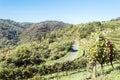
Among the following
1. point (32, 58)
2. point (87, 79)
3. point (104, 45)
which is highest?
point (104, 45)

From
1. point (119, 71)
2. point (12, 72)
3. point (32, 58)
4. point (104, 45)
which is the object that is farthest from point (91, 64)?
point (32, 58)

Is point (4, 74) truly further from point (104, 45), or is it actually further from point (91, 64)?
point (104, 45)

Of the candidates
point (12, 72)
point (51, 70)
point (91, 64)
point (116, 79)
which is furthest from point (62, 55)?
point (116, 79)

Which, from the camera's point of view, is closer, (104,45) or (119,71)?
(119,71)

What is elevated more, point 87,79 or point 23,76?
point 87,79

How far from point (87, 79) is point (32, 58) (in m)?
97.3

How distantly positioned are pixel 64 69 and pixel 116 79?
41.5 metres

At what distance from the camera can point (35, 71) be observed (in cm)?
6012

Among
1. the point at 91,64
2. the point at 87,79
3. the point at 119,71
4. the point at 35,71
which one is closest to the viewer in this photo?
the point at 119,71

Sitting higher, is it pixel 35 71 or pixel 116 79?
pixel 116 79

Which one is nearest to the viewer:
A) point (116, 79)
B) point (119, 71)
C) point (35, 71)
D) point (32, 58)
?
point (116, 79)

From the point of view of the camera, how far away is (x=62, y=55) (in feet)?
403

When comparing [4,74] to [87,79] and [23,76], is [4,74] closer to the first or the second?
[23,76]

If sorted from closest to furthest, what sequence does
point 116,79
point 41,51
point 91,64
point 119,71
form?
point 116,79 → point 119,71 → point 91,64 → point 41,51
